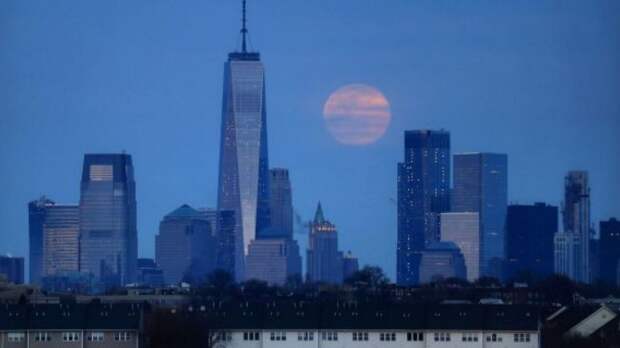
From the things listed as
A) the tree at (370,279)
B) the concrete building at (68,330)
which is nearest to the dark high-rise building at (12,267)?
the tree at (370,279)

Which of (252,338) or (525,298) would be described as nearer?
(252,338)

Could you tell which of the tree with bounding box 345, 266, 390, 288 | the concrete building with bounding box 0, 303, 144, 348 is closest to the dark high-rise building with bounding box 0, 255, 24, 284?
the tree with bounding box 345, 266, 390, 288

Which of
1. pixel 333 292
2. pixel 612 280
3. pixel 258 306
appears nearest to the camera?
pixel 258 306

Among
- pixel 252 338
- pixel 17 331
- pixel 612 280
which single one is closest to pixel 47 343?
pixel 17 331

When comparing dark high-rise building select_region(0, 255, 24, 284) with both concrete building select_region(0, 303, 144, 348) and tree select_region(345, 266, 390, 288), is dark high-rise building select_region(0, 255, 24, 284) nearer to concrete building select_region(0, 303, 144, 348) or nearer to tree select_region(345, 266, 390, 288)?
tree select_region(345, 266, 390, 288)

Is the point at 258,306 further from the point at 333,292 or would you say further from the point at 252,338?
the point at 333,292

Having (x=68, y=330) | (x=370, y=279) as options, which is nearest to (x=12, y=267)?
(x=370, y=279)

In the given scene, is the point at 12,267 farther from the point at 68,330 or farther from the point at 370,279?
the point at 68,330

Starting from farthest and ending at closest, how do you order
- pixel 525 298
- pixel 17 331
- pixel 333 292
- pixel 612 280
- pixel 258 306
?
pixel 612 280 → pixel 333 292 → pixel 525 298 → pixel 258 306 → pixel 17 331
